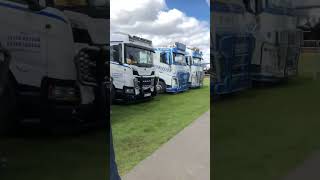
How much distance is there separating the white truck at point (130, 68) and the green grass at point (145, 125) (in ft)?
0.36

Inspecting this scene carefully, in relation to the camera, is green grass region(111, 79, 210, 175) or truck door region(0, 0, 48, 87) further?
green grass region(111, 79, 210, 175)

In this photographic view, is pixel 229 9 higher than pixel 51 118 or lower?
higher

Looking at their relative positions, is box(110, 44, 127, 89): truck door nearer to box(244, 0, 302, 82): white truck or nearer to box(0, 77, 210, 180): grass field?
box(0, 77, 210, 180): grass field

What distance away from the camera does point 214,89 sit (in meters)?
3.02

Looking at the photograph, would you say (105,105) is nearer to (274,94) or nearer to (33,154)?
(33,154)

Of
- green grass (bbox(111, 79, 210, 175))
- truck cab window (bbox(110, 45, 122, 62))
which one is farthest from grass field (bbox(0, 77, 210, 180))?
truck cab window (bbox(110, 45, 122, 62))

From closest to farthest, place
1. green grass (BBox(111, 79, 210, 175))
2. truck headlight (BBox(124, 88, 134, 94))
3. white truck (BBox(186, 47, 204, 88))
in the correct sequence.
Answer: green grass (BBox(111, 79, 210, 175)) → truck headlight (BBox(124, 88, 134, 94)) → white truck (BBox(186, 47, 204, 88))

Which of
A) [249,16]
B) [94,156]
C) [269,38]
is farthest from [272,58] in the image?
[94,156]

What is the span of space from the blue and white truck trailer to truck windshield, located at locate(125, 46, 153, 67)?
63cm

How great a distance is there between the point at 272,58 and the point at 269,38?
0.14 metres

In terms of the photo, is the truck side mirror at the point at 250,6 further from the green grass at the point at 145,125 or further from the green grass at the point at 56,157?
the green grass at the point at 56,157

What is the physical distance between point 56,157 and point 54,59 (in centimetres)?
63

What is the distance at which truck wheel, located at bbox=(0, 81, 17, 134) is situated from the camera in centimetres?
254

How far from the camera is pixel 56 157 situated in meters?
2.72
